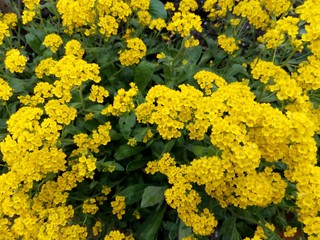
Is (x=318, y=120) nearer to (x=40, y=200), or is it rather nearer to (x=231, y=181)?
(x=231, y=181)

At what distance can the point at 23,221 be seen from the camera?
8.73ft

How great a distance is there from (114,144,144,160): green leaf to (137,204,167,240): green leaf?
0.54 m

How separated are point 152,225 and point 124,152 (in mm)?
659

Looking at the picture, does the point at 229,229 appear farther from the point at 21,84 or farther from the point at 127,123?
the point at 21,84

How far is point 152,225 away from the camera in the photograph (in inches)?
129

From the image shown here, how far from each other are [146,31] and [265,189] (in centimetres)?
270

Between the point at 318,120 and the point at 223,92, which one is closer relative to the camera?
the point at 223,92

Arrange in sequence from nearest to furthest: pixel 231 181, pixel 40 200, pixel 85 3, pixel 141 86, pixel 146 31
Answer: pixel 231 181, pixel 40 200, pixel 85 3, pixel 141 86, pixel 146 31

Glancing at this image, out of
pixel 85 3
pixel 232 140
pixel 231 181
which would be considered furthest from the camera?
pixel 85 3

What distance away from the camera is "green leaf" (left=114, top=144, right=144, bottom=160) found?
10.4ft

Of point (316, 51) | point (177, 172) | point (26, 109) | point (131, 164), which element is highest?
point (316, 51)

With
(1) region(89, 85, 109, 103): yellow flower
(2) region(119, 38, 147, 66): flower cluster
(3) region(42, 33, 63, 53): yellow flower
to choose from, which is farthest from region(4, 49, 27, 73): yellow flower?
(2) region(119, 38, 147, 66): flower cluster

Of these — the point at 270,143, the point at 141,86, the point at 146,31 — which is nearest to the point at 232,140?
the point at 270,143

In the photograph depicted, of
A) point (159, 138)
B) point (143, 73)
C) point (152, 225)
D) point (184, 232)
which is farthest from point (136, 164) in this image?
point (143, 73)
